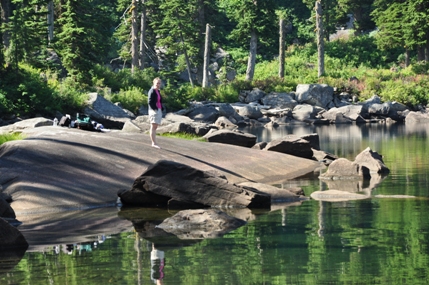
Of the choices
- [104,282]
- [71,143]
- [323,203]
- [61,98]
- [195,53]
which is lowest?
[104,282]

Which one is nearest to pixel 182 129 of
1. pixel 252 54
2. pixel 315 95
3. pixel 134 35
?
pixel 134 35

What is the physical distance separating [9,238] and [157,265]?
84.2 inches

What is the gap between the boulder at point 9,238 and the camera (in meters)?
10.0

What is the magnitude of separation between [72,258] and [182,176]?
13.6 ft

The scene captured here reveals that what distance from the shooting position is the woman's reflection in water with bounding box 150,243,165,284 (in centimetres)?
847

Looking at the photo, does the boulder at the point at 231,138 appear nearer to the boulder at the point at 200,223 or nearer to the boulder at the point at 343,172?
the boulder at the point at 343,172

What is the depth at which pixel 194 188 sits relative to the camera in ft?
44.5

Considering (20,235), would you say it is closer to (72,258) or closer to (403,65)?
Result: (72,258)

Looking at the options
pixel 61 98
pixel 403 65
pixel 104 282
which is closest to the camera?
pixel 104 282

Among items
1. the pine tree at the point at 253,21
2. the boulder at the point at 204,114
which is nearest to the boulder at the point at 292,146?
the boulder at the point at 204,114

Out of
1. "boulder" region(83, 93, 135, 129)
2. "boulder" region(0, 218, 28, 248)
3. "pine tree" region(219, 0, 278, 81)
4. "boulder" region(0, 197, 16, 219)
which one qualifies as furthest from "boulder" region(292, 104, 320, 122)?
"boulder" region(0, 218, 28, 248)

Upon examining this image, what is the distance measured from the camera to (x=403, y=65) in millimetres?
63688

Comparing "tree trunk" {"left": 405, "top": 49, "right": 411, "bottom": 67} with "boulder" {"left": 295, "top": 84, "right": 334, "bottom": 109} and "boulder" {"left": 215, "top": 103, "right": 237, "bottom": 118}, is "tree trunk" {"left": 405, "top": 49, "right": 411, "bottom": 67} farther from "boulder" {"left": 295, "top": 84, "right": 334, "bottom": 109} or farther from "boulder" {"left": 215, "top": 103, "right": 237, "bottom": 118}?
"boulder" {"left": 215, "top": 103, "right": 237, "bottom": 118}

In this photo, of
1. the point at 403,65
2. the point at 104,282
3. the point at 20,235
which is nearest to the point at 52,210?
the point at 20,235
